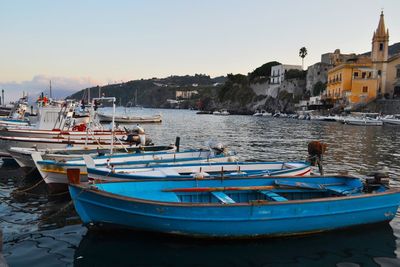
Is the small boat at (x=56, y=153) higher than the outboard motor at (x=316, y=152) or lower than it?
lower

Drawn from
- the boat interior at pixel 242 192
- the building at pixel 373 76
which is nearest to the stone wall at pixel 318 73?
the building at pixel 373 76

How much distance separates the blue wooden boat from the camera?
30.8ft

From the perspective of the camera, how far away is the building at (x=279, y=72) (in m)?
136

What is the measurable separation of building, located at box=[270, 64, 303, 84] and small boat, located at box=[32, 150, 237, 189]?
395 feet

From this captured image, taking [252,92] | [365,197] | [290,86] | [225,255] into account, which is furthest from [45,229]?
[252,92]

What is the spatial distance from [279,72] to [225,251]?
444ft

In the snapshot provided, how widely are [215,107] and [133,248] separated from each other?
162 meters

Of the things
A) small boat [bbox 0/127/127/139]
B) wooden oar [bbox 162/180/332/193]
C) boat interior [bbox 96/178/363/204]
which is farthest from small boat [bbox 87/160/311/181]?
small boat [bbox 0/127/127/139]

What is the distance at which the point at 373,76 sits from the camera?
8719 cm

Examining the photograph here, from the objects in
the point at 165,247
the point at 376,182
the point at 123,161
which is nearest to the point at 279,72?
the point at 123,161

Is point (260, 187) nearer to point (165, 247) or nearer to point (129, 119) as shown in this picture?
point (165, 247)

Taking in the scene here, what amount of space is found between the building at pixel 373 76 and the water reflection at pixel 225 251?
8266cm

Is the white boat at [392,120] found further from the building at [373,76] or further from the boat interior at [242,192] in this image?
the boat interior at [242,192]

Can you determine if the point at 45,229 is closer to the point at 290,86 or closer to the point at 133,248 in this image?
the point at 133,248
